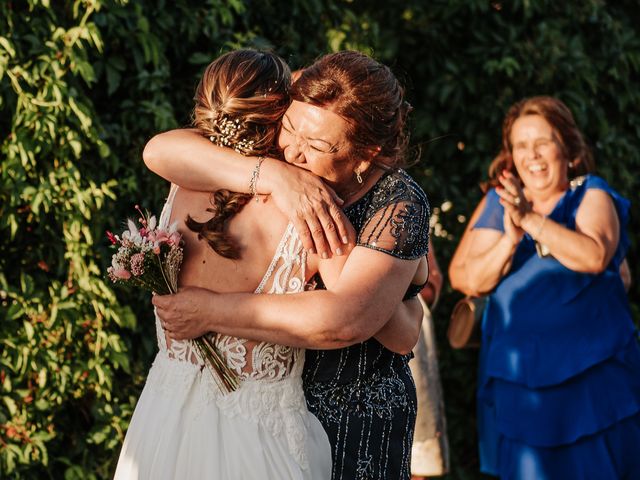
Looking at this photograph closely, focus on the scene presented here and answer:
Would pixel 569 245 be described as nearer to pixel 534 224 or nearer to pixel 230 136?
pixel 534 224

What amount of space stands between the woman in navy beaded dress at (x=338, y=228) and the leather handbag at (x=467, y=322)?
2102 millimetres

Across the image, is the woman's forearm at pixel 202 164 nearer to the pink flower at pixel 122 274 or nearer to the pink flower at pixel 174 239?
the pink flower at pixel 174 239

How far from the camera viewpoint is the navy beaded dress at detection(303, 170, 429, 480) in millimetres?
2566

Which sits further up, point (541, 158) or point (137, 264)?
point (541, 158)

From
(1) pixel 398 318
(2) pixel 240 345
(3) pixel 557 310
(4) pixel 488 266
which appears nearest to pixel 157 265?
(2) pixel 240 345

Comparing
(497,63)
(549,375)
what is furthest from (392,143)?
(497,63)

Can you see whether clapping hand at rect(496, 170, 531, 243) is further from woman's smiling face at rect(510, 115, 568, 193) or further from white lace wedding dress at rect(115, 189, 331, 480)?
white lace wedding dress at rect(115, 189, 331, 480)

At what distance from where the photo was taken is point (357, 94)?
2436 mm

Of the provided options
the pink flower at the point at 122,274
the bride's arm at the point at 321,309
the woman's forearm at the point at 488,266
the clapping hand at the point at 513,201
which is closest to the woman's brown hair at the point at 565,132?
the clapping hand at the point at 513,201

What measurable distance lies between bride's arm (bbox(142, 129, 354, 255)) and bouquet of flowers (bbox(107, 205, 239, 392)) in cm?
17

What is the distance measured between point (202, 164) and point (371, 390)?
798mm

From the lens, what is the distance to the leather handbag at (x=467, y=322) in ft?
15.6

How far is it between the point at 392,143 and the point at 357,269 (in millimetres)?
381

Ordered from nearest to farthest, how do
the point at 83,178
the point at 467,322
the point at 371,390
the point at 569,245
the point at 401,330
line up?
1. the point at 401,330
2. the point at 371,390
3. the point at 83,178
4. the point at 569,245
5. the point at 467,322
